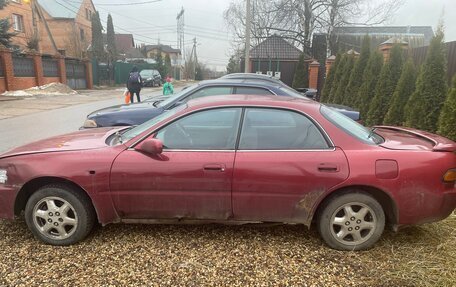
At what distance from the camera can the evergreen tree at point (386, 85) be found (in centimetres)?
816

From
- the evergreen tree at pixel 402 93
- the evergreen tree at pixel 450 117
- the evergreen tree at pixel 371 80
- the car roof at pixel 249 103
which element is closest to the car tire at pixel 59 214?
the car roof at pixel 249 103

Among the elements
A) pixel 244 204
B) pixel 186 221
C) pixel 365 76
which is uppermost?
pixel 365 76

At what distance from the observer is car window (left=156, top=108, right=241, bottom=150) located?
130 inches

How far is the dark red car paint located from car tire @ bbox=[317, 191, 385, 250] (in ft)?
0.38

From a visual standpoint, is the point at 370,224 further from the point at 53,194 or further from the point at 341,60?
the point at 341,60

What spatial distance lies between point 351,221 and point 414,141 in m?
1.08

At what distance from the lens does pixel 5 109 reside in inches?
558

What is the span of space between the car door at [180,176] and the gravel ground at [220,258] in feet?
1.15

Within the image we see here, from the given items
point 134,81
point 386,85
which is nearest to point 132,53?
point 134,81

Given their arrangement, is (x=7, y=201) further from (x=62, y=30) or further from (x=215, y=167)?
(x=62, y=30)

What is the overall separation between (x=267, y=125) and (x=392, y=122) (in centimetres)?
513

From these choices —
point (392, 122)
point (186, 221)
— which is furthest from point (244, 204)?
point (392, 122)

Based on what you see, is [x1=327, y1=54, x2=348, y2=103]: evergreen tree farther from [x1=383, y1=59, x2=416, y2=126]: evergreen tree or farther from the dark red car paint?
the dark red car paint

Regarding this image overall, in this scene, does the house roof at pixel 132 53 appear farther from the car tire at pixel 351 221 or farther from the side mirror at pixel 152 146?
the car tire at pixel 351 221
